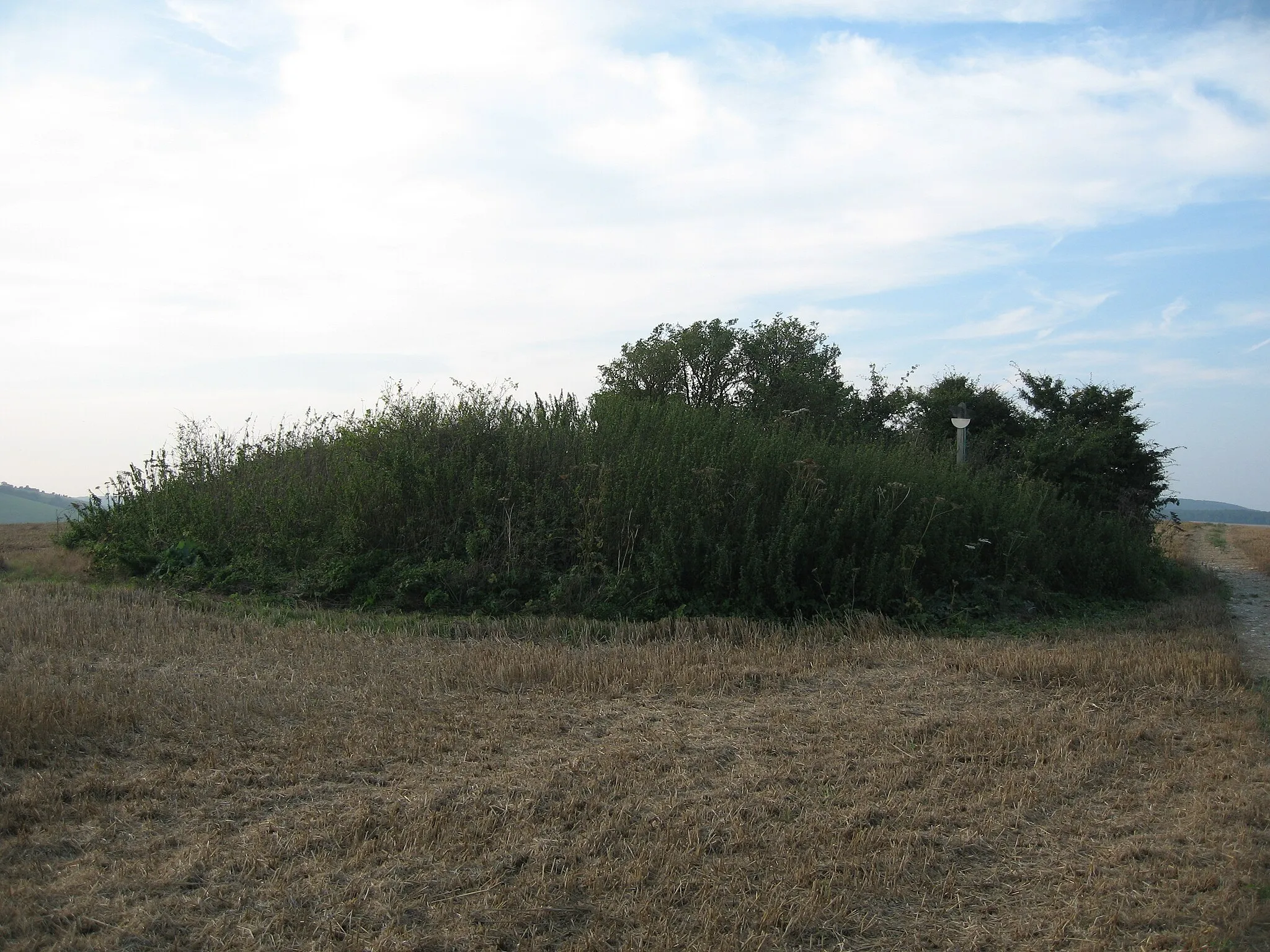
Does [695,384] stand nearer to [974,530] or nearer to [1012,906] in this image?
[974,530]

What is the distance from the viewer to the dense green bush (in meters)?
11.7

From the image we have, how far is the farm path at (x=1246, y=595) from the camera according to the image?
395 inches

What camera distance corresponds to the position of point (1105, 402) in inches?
839

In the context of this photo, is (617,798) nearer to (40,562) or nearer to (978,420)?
(40,562)

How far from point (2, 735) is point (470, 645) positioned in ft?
13.9

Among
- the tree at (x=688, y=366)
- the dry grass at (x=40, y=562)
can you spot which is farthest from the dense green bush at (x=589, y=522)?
the tree at (x=688, y=366)

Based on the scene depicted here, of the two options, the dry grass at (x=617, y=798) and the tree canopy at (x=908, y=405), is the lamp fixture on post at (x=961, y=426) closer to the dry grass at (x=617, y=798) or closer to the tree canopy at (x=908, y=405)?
the tree canopy at (x=908, y=405)

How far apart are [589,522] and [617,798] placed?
7.23 m

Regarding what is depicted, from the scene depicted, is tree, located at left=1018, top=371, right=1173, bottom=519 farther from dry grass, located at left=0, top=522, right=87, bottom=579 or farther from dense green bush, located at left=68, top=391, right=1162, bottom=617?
dry grass, located at left=0, top=522, right=87, bottom=579

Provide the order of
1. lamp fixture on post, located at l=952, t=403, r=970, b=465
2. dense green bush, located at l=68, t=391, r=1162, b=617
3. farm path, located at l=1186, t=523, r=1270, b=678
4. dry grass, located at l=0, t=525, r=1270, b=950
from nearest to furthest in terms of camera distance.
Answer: dry grass, located at l=0, t=525, r=1270, b=950 < farm path, located at l=1186, t=523, r=1270, b=678 < dense green bush, located at l=68, t=391, r=1162, b=617 < lamp fixture on post, located at l=952, t=403, r=970, b=465

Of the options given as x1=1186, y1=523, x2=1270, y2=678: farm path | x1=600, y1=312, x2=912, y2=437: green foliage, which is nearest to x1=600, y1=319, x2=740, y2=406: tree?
x1=600, y1=312, x2=912, y2=437: green foliage

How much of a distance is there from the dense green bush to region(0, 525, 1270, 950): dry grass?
111 inches

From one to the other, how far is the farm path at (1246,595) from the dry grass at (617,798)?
5.85 feet

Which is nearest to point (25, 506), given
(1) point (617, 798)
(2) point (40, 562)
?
(2) point (40, 562)
